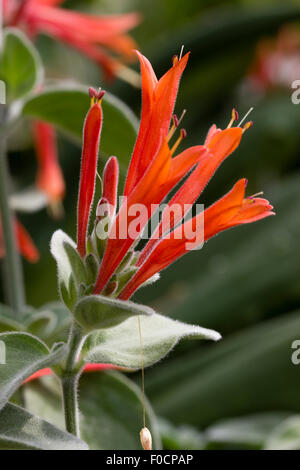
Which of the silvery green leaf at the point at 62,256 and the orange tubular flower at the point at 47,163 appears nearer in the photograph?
the silvery green leaf at the point at 62,256

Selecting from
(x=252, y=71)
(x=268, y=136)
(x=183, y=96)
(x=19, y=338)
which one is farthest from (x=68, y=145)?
(x=19, y=338)

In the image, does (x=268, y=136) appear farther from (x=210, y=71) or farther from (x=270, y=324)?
(x=270, y=324)

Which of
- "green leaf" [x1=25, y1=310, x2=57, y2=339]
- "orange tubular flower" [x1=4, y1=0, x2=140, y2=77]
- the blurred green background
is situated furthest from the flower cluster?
"orange tubular flower" [x1=4, y1=0, x2=140, y2=77]

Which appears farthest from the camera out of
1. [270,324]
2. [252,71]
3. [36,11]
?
[252,71]

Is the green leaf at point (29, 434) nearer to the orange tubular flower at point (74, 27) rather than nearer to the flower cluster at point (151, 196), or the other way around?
the flower cluster at point (151, 196)

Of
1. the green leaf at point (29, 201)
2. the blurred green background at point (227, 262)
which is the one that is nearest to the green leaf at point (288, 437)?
the blurred green background at point (227, 262)

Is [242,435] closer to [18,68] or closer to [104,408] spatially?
[104,408]

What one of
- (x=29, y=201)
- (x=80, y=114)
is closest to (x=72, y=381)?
(x=80, y=114)

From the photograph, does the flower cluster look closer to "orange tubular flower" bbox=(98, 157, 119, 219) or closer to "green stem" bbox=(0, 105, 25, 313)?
"orange tubular flower" bbox=(98, 157, 119, 219)
